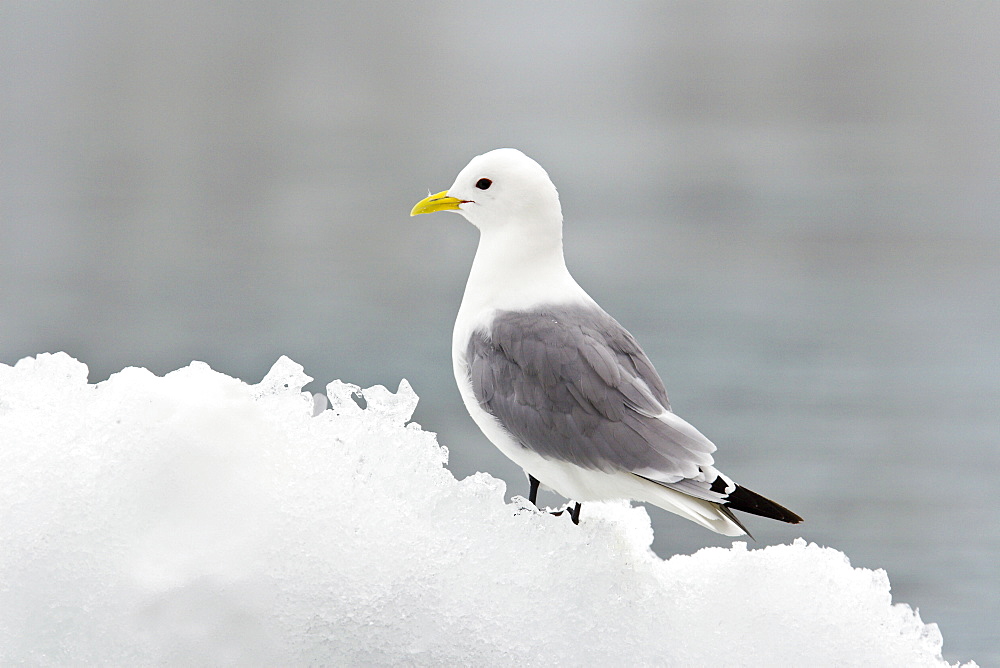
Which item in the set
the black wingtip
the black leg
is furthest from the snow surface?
the black leg

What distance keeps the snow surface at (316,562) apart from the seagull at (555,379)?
0.13 metres

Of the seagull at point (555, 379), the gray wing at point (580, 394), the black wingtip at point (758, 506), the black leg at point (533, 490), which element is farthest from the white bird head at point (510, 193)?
the black wingtip at point (758, 506)

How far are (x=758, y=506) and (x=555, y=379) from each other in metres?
0.40

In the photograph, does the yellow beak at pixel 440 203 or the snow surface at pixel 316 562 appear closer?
the snow surface at pixel 316 562

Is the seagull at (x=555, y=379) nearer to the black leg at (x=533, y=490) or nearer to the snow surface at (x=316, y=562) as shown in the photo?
the black leg at (x=533, y=490)

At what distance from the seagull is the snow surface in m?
0.13

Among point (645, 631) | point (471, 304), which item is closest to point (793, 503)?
point (471, 304)

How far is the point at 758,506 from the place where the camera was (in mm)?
1660

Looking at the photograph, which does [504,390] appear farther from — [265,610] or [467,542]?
[265,610]

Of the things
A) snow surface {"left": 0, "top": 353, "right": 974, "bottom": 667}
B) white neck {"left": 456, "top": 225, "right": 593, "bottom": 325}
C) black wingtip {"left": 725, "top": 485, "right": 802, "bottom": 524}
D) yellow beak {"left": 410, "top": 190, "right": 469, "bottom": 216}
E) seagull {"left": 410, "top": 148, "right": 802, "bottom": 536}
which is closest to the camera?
snow surface {"left": 0, "top": 353, "right": 974, "bottom": 667}

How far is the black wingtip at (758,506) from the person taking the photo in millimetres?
1639

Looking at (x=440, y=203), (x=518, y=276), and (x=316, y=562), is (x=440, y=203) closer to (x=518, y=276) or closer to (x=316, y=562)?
(x=518, y=276)

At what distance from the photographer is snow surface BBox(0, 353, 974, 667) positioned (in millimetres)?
1399

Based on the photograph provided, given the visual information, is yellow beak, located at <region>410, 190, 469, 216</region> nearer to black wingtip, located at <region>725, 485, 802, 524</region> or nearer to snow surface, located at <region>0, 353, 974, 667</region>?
snow surface, located at <region>0, 353, 974, 667</region>
